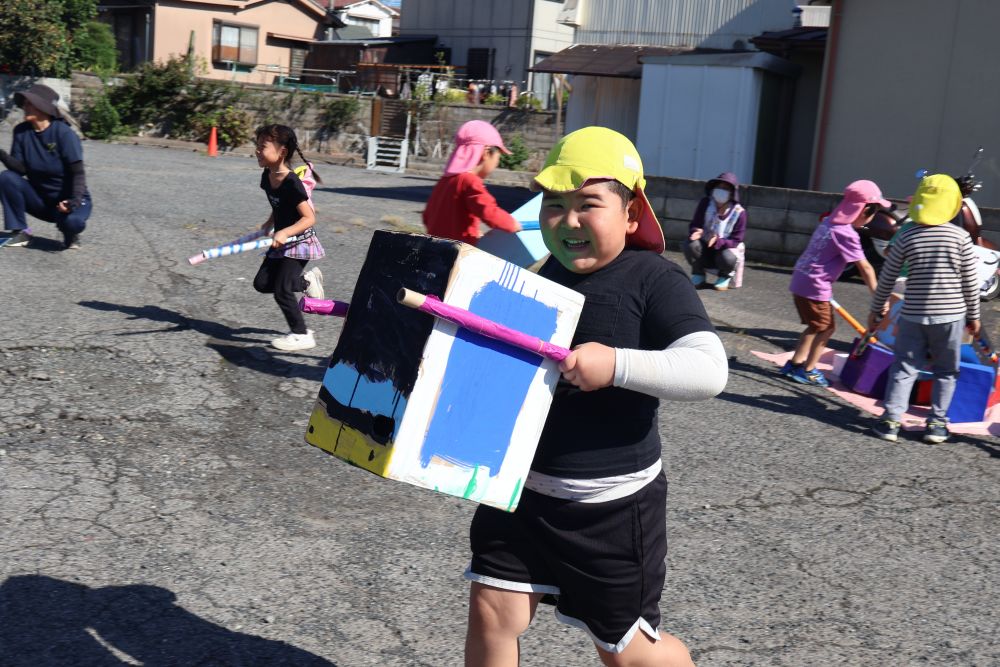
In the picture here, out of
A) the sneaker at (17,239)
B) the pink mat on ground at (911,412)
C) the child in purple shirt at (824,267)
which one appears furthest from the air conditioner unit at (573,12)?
the child in purple shirt at (824,267)

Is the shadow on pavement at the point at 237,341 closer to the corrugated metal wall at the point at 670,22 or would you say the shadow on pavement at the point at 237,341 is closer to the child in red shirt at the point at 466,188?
the child in red shirt at the point at 466,188

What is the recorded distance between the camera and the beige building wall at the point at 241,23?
119 ft

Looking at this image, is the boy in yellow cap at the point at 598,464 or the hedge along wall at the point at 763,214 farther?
the hedge along wall at the point at 763,214

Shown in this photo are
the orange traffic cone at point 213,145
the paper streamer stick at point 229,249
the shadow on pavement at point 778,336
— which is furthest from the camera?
the orange traffic cone at point 213,145

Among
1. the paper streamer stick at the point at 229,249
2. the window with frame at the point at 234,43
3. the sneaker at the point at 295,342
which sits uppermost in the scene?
the window with frame at the point at 234,43

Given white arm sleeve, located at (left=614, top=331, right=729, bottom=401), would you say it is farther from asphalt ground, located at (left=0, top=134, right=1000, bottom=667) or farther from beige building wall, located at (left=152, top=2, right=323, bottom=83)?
beige building wall, located at (left=152, top=2, right=323, bottom=83)

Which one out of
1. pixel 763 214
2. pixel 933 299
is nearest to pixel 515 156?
pixel 763 214

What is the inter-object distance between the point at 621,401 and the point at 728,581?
6.09ft

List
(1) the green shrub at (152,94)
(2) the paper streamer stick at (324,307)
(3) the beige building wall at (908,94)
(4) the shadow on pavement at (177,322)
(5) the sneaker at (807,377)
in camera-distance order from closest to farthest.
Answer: (2) the paper streamer stick at (324,307) → (4) the shadow on pavement at (177,322) → (5) the sneaker at (807,377) → (3) the beige building wall at (908,94) → (1) the green shrub at (152,94)

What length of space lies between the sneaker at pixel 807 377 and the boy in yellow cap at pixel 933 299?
3.47ft

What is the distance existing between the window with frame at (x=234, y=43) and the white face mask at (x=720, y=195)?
3192 cm

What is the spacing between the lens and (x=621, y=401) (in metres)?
2.44

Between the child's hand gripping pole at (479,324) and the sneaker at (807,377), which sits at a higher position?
the child's hand gripping pole at (479,324)

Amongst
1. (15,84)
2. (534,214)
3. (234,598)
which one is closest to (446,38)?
(15,84)
